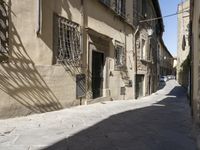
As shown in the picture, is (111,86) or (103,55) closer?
(103,55)

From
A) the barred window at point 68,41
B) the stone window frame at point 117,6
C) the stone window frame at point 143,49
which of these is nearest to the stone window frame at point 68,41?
the barred window at point 68,41

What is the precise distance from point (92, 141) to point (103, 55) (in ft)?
26.1

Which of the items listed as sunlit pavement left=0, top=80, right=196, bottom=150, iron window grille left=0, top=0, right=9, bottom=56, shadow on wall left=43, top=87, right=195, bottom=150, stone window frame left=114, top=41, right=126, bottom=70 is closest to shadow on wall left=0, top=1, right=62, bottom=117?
iron window grille left=0, top=0, right=9, bottom=56

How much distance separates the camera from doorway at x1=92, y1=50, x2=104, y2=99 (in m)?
12.3

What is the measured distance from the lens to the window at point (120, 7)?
15.1 meters

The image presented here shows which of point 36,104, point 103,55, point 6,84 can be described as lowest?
point 36,104

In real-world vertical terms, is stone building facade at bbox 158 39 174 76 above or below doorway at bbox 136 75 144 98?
above

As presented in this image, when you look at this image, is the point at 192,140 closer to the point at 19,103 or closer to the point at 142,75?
the point at 19,103

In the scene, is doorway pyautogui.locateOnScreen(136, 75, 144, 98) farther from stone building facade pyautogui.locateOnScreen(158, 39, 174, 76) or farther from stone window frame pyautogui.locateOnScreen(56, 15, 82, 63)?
stone building facade pyautogui.locateOnScreen(158, 39, 174, 76)

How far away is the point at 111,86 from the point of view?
14156 mm

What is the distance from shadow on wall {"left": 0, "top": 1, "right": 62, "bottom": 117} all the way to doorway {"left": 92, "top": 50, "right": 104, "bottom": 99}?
12.4 feet

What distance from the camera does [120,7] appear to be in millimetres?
15727

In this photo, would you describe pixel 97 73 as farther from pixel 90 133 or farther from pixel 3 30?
pixel 90 133

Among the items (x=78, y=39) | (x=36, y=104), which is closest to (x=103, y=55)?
(x=78, y=39)
